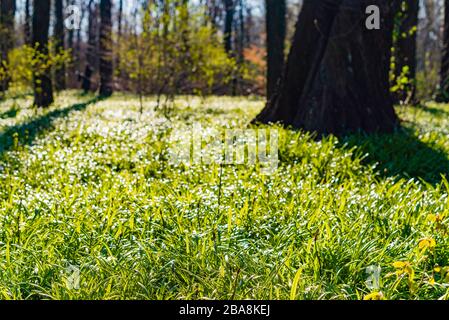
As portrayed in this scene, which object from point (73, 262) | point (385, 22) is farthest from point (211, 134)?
point (73, 262)

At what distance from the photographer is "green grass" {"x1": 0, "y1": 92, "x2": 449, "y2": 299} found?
2.90 m

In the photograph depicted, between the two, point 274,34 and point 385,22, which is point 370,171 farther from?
point 274,34

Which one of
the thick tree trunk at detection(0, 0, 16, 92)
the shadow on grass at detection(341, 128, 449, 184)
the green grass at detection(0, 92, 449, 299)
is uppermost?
the thick tree trunk at detection(0, 0, 16, 92)

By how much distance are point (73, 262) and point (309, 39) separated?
6367 millimetres

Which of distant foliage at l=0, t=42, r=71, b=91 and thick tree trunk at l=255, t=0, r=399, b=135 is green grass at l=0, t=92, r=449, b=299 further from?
distant foliage at l=0, t=42, r=71, b=91

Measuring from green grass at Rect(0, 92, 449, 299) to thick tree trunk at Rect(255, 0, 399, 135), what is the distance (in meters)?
1.84

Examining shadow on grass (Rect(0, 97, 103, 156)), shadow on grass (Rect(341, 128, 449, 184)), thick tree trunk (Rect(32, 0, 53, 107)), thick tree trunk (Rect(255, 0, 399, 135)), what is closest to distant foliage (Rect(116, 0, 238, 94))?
thick tree trunk (Rect(32, 0, 53, 107))

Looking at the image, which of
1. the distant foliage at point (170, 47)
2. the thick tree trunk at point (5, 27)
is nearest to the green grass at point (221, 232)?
the distant foliage at point (170, 47)

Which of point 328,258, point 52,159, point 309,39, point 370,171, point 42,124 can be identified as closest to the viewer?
point 328,258

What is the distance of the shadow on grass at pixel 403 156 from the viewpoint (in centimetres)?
597

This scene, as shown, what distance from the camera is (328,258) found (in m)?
3.20

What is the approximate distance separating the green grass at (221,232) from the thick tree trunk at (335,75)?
6.03 ft

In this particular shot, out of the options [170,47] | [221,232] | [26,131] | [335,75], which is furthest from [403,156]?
[170,47]
